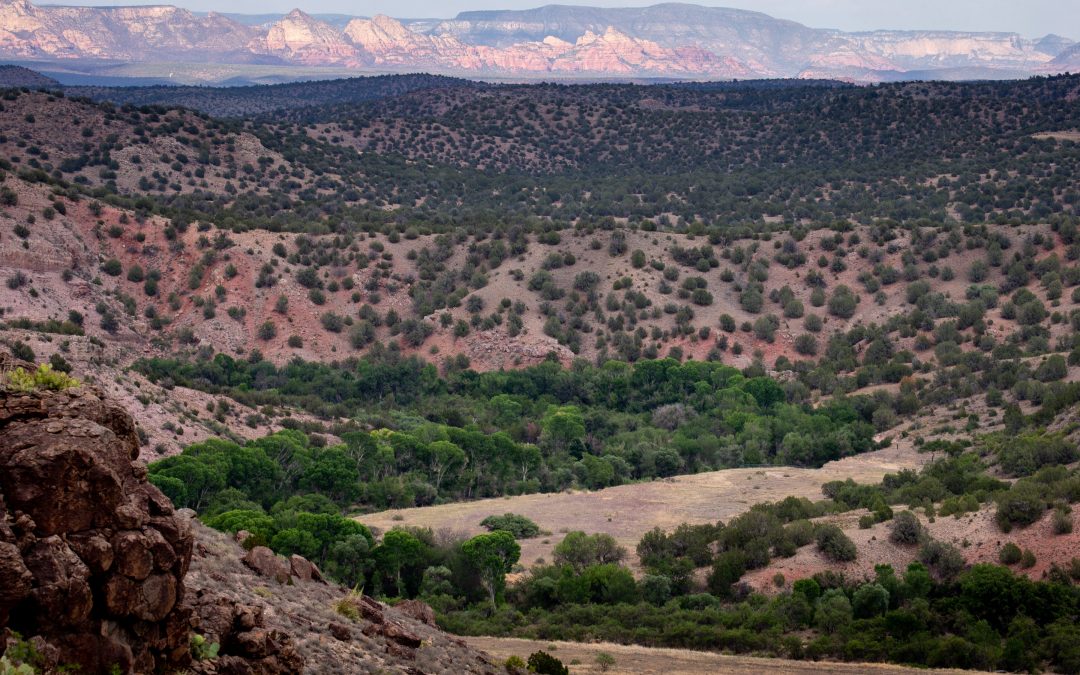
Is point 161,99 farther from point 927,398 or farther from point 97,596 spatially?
point 97,596

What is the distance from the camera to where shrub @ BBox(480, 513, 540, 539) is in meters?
A: 37.9

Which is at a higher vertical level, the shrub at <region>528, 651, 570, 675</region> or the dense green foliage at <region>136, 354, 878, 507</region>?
the shrub at <region>528, 651, 570, 675</region>

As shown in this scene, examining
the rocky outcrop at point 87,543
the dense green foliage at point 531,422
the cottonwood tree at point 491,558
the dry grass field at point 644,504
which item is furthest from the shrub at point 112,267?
the rocky outcrop at point 87,543

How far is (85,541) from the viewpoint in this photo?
33.2ft

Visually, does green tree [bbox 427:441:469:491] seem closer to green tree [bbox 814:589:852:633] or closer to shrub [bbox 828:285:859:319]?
green tree [bbox 814:589:852:633]

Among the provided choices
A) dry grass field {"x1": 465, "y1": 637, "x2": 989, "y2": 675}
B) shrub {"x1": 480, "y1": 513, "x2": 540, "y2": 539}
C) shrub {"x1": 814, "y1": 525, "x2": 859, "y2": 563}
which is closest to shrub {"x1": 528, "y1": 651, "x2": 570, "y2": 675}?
dry grass field {"x1": 465, "y1": 637, "x2": 989, "y2": 675}

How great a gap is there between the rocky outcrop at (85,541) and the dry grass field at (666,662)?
12.6 metres

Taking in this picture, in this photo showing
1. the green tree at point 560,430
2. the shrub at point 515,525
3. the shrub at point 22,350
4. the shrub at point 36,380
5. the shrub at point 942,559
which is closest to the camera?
the shrub at point 36,380

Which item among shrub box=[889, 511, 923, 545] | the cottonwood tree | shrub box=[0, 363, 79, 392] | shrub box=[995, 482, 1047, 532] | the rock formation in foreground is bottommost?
the cottonwood tree

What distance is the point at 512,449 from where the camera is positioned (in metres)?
48.2

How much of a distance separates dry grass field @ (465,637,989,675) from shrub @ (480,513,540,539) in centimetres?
1207

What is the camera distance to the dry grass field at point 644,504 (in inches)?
1524

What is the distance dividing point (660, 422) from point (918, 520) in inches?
949

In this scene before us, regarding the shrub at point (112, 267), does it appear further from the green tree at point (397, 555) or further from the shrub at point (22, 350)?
the green tree at point (397, 555)
